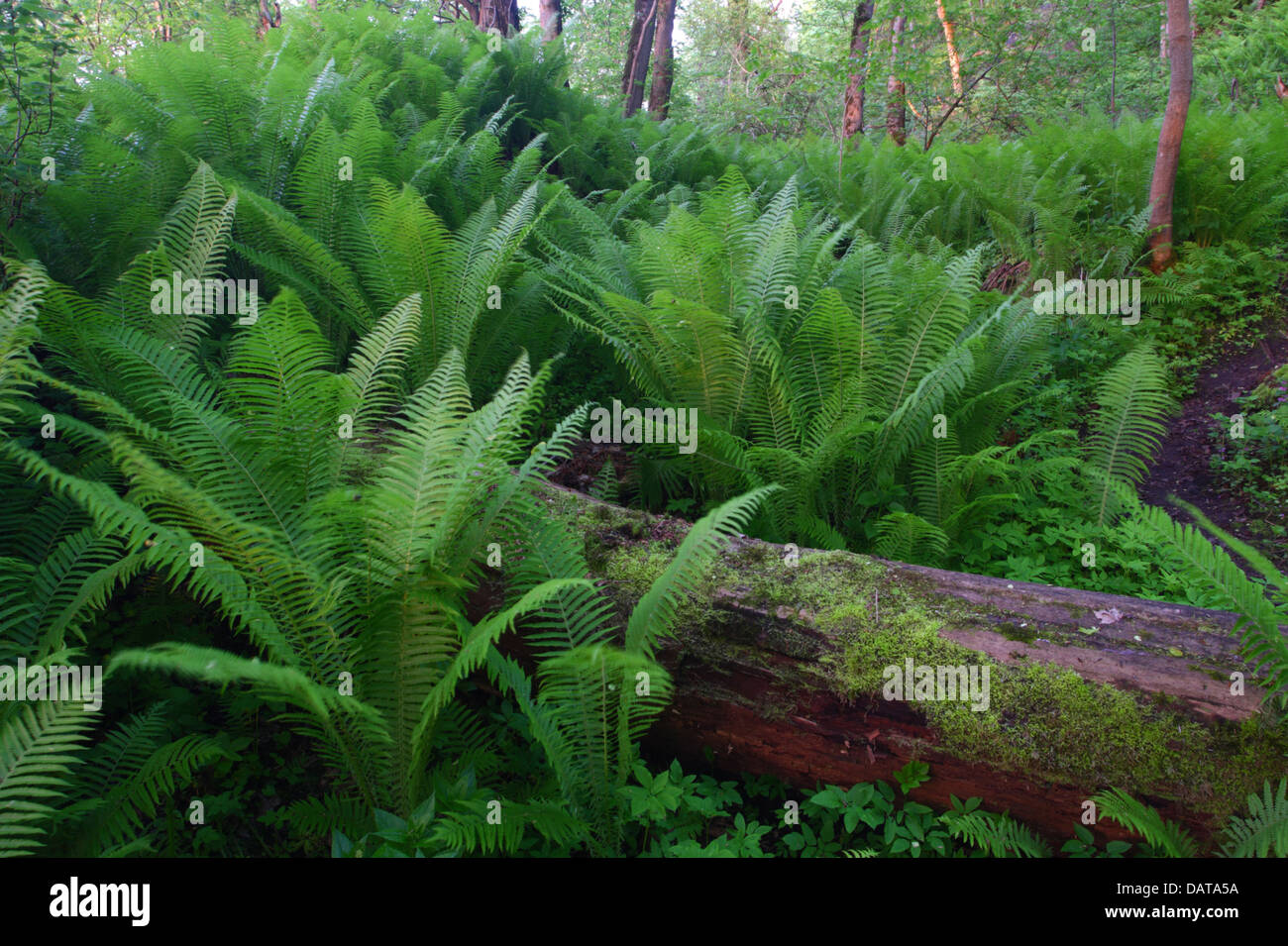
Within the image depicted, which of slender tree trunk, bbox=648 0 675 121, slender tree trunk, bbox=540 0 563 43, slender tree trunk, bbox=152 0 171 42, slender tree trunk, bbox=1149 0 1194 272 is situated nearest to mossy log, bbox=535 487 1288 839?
slender tree trunk, bbox=1149 0 1194 272

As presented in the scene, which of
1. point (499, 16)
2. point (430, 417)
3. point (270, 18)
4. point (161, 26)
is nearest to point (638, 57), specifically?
point (499, 16)

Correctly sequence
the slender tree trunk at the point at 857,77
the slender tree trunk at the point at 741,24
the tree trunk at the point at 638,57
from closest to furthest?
the slender tree trunk at the point at 857,77, the tree trunk at the point at 638,57, the slender tree trunk at the point at 741,24

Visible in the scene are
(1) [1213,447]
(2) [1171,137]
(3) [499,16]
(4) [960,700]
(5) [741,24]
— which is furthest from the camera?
(5) [741,24]

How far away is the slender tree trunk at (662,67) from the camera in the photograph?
9.80 meters

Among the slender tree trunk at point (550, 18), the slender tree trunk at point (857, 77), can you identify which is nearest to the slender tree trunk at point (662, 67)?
the slender tree trunk at point (550, 18)

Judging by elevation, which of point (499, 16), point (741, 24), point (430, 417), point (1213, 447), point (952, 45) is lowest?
point (430, 417)

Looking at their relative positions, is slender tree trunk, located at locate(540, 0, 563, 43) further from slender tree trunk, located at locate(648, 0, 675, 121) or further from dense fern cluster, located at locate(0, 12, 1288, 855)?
dense fern cluster, located at locate(0, 12, 1288, 855)

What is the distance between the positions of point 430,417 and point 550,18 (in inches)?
362

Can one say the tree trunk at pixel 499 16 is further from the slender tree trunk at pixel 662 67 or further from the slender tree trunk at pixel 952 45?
the slender tree trunk at pixel 952 45

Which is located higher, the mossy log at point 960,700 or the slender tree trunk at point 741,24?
the slender tree trunk at point 741,24

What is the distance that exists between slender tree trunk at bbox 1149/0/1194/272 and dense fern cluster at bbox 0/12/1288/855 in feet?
1.13

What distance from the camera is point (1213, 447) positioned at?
413cm

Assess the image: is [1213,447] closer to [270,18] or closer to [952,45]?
[952,45]

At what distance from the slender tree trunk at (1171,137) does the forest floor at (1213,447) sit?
3.01 ft
